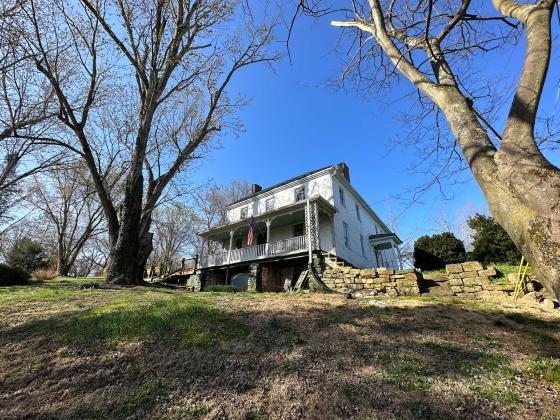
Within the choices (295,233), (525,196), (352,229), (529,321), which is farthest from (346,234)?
(525,196)

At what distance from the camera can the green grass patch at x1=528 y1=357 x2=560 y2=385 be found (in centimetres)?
290

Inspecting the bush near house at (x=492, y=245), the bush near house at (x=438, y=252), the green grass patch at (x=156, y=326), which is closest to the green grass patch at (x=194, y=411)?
the green grass patch at (x=156, y=326)

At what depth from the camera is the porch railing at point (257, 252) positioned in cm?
1490

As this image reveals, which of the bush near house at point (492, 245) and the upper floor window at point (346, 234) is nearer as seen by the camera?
the bush near house at point (492, 245)

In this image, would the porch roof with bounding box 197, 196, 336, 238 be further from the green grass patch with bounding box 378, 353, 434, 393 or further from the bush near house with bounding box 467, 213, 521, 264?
the green grass patch with bounding box 378, 353, 434, 393

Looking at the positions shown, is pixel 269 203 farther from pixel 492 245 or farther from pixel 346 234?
pixel 492 245

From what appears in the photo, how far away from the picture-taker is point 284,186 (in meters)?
19.3

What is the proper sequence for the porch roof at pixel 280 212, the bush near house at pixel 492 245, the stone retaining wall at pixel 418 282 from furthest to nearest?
the porch roof at pixel 280 212 → the bush near house at pixel 492 245 → the stone retaining wall at pixel 418 282

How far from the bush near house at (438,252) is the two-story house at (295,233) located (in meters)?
3.43

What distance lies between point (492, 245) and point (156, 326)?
14.4 m

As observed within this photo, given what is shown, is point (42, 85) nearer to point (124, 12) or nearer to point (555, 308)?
point (124, 12)

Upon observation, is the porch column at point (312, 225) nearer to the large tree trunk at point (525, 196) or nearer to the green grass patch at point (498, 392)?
the green grass patch at point (498, 392)

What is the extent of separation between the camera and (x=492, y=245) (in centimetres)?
1303

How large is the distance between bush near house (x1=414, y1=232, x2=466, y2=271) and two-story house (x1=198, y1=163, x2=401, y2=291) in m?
3.43
